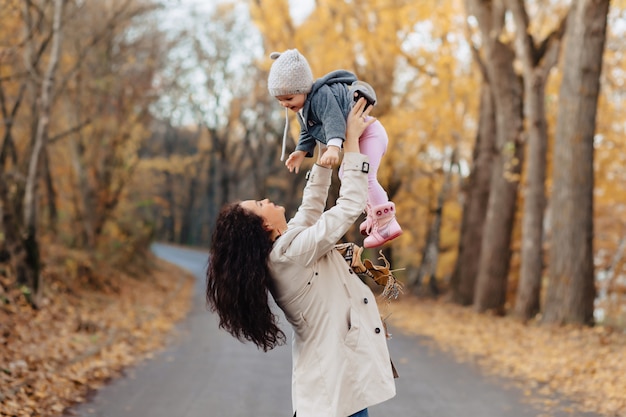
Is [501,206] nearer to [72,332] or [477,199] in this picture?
[477,199]

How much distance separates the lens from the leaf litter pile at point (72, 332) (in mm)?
8383

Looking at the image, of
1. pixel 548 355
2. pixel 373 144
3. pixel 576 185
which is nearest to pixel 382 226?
pixel 373 144

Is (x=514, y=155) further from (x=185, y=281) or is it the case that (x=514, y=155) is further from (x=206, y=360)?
(x=185, y=281)

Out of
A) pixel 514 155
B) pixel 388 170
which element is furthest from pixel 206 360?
pixel 388 170

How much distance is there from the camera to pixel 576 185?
14.8 m

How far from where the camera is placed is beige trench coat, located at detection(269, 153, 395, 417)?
3572 millimetres

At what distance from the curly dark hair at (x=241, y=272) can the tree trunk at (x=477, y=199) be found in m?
19.7

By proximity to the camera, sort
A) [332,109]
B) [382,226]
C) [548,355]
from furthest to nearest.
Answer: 1. [548,355]
2. [382,226]
3. [332,109]

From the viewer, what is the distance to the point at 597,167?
25969 mm

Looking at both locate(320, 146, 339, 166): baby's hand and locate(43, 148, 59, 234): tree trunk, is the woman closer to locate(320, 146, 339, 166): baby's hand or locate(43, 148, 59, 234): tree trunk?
locate(320, 146, 339, 166): baby's hand

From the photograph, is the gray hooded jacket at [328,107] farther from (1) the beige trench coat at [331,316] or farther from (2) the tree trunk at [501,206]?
(2) the tree trunk at [501,206]

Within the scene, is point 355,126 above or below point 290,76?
below

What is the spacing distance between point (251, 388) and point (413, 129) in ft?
59.7

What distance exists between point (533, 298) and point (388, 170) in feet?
29.4
